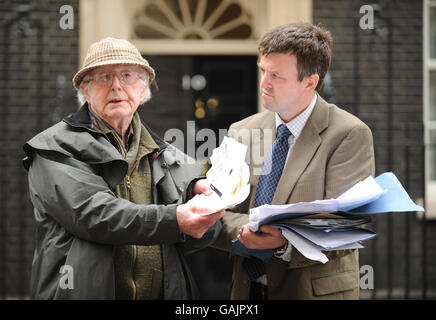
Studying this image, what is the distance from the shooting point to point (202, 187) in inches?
88.1

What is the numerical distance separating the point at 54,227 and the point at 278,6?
4747 millimetres

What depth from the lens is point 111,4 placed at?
6043 mm

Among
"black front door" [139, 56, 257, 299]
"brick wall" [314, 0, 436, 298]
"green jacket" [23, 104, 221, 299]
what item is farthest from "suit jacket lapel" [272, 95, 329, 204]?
"black front door" [139, 56, 257, 299]

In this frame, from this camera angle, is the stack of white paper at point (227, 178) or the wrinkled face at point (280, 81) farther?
the wrinkled face at point (280, 81)

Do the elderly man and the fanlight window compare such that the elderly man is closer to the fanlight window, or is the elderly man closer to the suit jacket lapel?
the suit jacket lapel

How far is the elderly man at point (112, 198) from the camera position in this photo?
201cm

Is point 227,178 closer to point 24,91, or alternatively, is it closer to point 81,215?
point 81,215

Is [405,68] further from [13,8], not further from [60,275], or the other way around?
[60,275]

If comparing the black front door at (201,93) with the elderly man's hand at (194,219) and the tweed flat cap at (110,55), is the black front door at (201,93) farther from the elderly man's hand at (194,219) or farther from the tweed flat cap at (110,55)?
the elderly man's hand at (194,219)

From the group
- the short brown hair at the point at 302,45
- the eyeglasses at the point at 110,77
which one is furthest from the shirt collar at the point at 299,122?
the eyeglasses at the point at 110,77

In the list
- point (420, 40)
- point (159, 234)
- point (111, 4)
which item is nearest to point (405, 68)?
point (420, 40)

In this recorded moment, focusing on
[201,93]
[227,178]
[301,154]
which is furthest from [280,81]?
[201,93]

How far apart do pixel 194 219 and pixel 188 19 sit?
5.02 m

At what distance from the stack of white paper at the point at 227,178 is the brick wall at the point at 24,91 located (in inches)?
164
